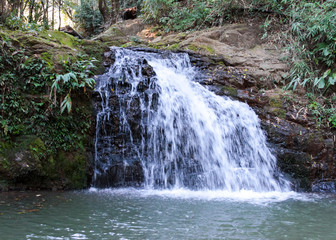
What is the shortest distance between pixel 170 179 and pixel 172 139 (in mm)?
970

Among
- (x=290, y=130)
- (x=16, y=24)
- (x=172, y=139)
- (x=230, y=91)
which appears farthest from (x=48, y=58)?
(x=290, y=130)

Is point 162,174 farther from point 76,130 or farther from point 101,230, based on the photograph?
point 101,230

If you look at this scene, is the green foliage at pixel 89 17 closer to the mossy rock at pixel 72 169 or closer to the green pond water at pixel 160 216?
the mossy rock at pixel 72 169

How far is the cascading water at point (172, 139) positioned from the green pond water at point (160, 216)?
0.95 m

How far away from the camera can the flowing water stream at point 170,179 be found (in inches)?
118

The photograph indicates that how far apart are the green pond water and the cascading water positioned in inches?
37.6

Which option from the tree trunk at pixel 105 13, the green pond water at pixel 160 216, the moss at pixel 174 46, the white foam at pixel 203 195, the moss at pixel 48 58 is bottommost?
the white foam at pixel 203 195

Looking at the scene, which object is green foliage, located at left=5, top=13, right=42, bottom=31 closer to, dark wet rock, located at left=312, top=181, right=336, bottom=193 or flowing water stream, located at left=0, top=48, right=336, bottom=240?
flowing water stream, located at left=0, top=48, right=336, bottom=240

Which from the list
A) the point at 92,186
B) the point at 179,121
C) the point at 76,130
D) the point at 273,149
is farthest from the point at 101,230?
the point at 273,149

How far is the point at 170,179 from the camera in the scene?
5.86m

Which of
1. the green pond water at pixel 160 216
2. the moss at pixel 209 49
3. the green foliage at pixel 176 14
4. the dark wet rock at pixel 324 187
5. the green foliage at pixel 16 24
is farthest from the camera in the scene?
the green foliage at pixel 176 14

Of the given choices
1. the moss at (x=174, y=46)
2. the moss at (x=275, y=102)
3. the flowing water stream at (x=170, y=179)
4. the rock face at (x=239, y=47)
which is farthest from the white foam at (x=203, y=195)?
the moss at (x=174, y=46)

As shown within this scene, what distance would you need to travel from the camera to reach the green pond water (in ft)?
9.19

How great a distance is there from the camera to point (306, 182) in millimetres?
6465
